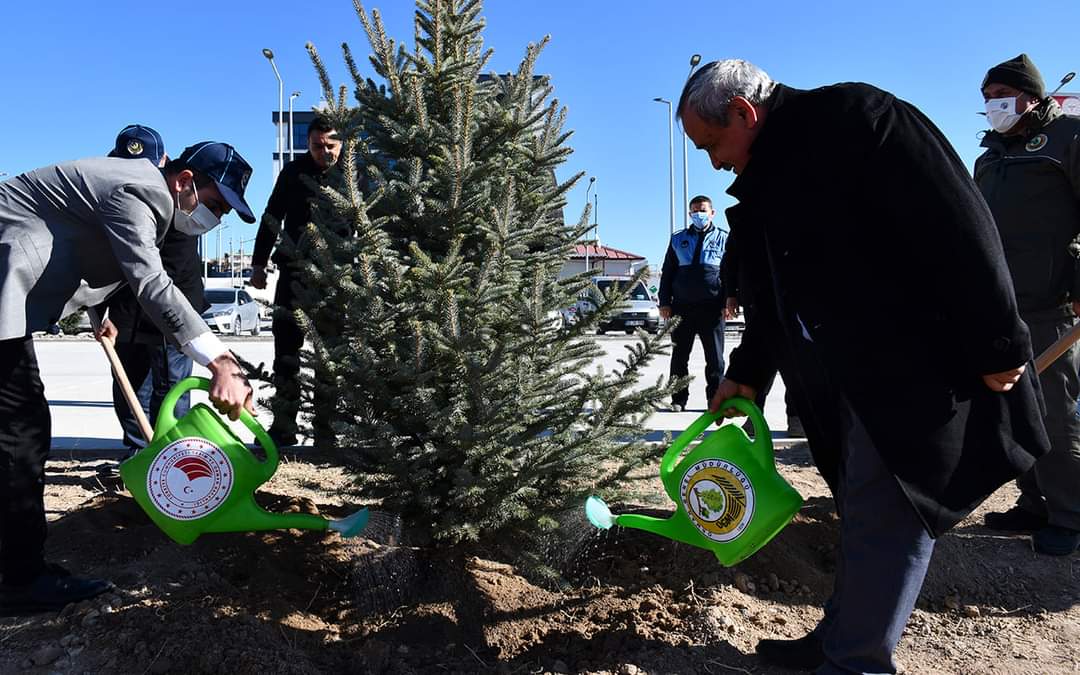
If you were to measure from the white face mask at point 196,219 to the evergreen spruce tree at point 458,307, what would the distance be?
36 centimetres

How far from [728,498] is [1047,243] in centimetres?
197

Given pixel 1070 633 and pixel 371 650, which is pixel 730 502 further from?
pixel 1070 633

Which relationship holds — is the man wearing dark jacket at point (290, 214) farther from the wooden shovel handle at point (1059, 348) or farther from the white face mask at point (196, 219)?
the wooden shovel handle at point (1059, 348)

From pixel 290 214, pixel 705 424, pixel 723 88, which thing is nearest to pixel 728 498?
pixel 705 424

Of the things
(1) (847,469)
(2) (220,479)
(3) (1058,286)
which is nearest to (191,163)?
(2) (220,479)

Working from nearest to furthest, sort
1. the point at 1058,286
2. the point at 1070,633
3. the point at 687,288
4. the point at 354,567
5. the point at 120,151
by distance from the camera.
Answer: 1. the point at 1070,633
2. the point at 354,567
3. the point at 1058,286
4. the point at 120,151
5. the point at 687,288

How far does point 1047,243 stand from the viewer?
10.6 feet

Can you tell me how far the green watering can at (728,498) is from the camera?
225 cm

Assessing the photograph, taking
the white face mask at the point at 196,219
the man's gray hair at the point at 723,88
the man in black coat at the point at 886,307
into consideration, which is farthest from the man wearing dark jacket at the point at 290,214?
the man in black coat at the point at 886,307

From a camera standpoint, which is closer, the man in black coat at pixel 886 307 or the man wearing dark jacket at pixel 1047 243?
the man in black coat at pixel 886 307

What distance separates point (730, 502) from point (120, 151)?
145 inches

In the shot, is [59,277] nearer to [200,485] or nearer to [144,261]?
[144,261]

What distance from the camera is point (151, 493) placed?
2.37m

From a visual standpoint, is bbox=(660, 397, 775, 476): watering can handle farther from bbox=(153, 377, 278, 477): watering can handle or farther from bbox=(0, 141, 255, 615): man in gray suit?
bbox=(0, 141, 255, 615): man in gray suit
